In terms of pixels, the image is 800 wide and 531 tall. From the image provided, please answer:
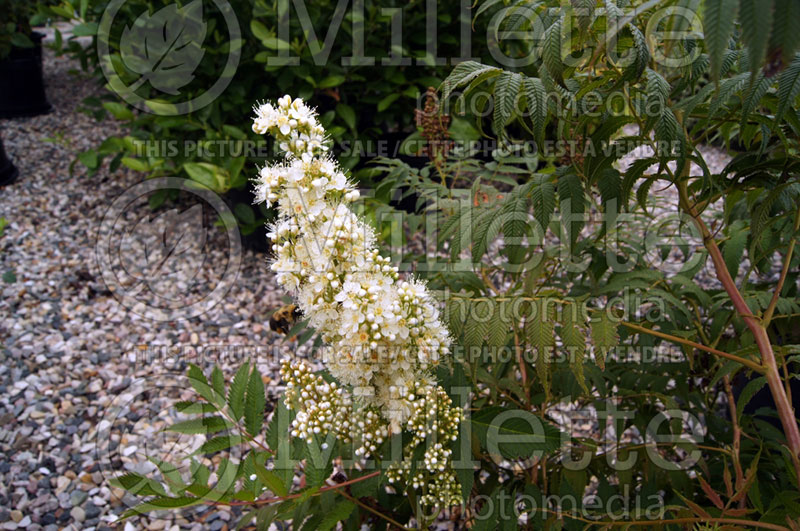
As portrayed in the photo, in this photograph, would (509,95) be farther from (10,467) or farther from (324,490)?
(10,467)

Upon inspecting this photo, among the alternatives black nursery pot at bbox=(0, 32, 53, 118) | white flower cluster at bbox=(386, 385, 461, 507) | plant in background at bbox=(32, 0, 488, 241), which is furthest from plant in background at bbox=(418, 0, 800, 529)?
black nursery pot at bbox=(0, 32, 53, 118)

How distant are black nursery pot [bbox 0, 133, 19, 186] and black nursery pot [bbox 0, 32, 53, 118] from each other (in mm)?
1167

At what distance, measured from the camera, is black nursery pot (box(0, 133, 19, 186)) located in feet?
12.0

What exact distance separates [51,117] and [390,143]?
288cm

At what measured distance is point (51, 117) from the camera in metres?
4.70

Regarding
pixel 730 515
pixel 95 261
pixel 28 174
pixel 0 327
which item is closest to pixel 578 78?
pixel 730 515

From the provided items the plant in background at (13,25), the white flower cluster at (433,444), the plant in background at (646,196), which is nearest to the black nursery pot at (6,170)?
the plant in background at (13,25)

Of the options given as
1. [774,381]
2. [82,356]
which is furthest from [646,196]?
[82,356]

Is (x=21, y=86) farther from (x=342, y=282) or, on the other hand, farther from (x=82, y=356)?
(x=342, y=282)

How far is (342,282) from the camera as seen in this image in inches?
37.2

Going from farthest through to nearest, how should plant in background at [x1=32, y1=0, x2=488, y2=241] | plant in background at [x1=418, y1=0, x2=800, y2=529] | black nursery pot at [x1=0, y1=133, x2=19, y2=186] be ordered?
1. black nursery pot at [x1=0, y1=133, x2=19, y2=186]
2. plant in background at [x1=32, y1=0, x2=488, y2=241]
3. plant in background at [x1=418, y1=0, x2=800, y2=529]

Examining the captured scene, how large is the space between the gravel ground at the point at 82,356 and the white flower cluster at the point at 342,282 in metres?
0.84

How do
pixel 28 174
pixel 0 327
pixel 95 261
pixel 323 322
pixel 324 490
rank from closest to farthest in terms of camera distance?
1. pixel 323 322
2. pixel 324 490
3. pixel 0 327
4. pixel 95 261
5. pixel 28 174

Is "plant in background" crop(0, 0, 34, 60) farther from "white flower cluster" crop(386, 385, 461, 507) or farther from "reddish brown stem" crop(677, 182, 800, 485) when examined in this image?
"reddish brown stem" crop(677, 182, 800, 485)
